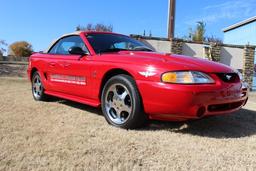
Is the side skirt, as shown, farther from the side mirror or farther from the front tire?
the side mirror

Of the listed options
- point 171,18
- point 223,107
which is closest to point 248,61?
point 171,18

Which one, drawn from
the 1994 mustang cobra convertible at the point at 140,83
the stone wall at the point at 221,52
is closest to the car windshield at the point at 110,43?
the 1994 mustang cobra convertible at the point at 140,83

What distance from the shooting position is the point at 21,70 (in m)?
18.5

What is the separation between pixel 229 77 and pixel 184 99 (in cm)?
83

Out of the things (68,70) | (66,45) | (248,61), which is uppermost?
(66,45)

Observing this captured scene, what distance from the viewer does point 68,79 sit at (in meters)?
5.72

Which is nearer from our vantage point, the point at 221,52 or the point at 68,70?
the point at 68,70

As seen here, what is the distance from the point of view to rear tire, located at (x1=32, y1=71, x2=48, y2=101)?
6769 mm

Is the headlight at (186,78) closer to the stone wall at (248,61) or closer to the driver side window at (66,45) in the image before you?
the driver side window at (66,45)

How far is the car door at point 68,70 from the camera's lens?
17.6ft

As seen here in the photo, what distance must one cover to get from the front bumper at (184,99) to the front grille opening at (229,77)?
3.4 inches

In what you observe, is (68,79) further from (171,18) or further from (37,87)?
(171,18)

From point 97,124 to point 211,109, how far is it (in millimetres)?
1508

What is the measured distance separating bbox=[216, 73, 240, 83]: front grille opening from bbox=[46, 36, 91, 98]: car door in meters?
1.87
